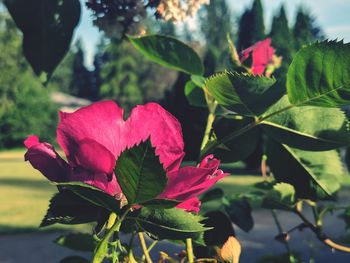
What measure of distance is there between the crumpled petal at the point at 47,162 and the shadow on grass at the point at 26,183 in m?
13.4

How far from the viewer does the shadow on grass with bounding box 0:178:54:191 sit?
13656 mm

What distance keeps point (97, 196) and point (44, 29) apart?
504mm

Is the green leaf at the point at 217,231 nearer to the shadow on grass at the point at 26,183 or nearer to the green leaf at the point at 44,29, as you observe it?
the green leaf at the point at 44,29

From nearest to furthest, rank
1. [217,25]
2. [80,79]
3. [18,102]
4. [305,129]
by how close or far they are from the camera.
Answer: [305,129] < [18,102] < [80,79] < [217,25]

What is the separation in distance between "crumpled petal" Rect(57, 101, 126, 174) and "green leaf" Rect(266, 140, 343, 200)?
0.36 meters

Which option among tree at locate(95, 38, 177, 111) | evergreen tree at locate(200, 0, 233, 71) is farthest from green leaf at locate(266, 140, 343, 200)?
evergreen tree at locate(200, 0, 233, 71)

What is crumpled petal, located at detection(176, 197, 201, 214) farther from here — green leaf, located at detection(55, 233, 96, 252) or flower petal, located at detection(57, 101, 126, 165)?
green leaf, located at detection(55, 233, 96, 252)

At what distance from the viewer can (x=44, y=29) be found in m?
0.82

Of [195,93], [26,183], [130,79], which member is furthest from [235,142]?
[130,79]

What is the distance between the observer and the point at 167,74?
135 ft

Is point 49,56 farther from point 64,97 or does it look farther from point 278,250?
point 64,97

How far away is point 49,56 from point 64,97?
3876 centimetres

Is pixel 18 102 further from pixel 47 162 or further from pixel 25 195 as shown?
pixel 47 162

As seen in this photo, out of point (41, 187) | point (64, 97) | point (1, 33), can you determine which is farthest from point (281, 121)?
point (64, 97)
